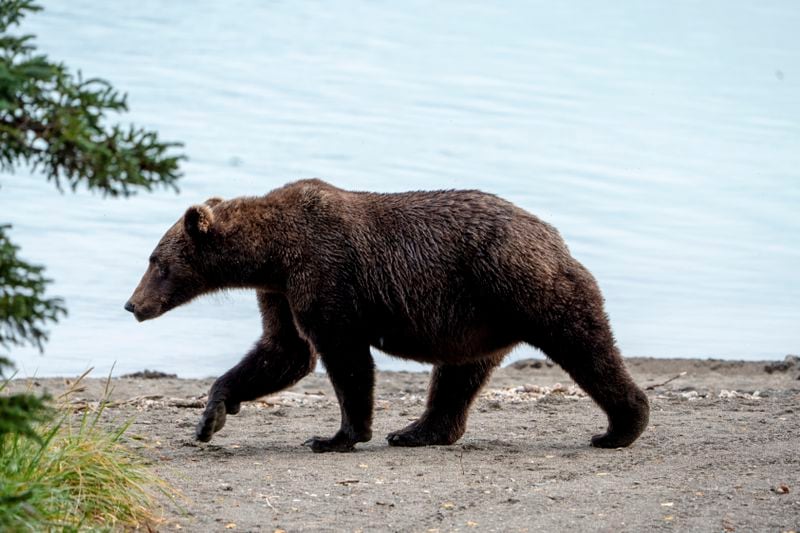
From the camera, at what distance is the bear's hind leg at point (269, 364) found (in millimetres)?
9680

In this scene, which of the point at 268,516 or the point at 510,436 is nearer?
the point at 268,516

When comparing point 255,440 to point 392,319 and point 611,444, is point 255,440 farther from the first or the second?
point 611,444

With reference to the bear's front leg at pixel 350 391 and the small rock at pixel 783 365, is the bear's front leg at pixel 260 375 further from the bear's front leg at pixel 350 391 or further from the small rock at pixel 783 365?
the small rock at pixel 783 365

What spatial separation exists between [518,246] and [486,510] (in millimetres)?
2156

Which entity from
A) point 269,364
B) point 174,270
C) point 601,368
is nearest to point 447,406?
point 601,368

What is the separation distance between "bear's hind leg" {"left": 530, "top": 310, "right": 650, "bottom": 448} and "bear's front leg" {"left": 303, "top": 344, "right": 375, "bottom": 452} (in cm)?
120

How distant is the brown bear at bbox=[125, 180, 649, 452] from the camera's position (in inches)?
356

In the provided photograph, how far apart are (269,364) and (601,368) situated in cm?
243

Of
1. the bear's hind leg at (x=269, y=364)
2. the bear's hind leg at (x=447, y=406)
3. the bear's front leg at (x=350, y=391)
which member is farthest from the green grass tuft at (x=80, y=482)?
the bear's hind leg at (x=447, y=406)

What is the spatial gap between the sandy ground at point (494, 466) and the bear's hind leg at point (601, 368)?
0.18 meters

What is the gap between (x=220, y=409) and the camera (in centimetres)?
952

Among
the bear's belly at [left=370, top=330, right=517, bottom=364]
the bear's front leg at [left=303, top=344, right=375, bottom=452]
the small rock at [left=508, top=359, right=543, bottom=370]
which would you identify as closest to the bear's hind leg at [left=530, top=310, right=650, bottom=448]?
the bear's belly at [left=370, top=330, right=517, bottom=364]

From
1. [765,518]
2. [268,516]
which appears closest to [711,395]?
[765,518]

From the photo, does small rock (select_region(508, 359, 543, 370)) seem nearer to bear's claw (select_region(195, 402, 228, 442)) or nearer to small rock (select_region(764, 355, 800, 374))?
small rock (select_region(764, 355, 800, 374))
